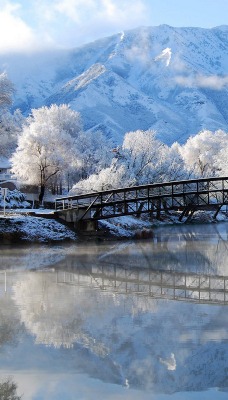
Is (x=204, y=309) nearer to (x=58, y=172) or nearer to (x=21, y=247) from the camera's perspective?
(x=21, y=247)

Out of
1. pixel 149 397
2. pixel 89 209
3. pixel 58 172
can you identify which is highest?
pixel 58 172

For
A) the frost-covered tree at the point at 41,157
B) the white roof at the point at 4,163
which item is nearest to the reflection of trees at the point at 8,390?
the frost-covered tree at the point at 41,157

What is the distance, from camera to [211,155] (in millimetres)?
99500

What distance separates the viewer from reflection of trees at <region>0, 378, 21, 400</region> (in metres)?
11.6

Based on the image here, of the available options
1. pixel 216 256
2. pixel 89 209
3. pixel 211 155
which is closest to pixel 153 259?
pixel 216 256

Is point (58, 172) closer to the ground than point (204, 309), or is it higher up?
higher up

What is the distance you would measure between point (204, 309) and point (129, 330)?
3.85 m

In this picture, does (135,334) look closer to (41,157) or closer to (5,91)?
(41,157)

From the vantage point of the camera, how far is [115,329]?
54.3 feet

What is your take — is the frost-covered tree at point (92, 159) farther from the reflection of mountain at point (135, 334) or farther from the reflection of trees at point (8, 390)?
the reflection of trees at point (8, 390)

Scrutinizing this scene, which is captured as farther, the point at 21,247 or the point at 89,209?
the point at 89,209

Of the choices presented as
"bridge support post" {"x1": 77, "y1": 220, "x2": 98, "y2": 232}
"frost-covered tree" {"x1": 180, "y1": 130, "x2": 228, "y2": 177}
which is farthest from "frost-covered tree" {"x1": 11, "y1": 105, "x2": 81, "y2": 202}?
"frost-covered tree" {"x1": 180, "y1": 130, "x2": 228, "y2": 177}

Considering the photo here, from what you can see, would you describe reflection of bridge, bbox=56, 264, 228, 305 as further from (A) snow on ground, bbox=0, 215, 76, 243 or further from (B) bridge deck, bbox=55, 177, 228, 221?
(B) bridge deck, bbox=55, 177, 228, 221

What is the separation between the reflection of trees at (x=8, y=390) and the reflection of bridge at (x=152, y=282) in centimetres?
971
